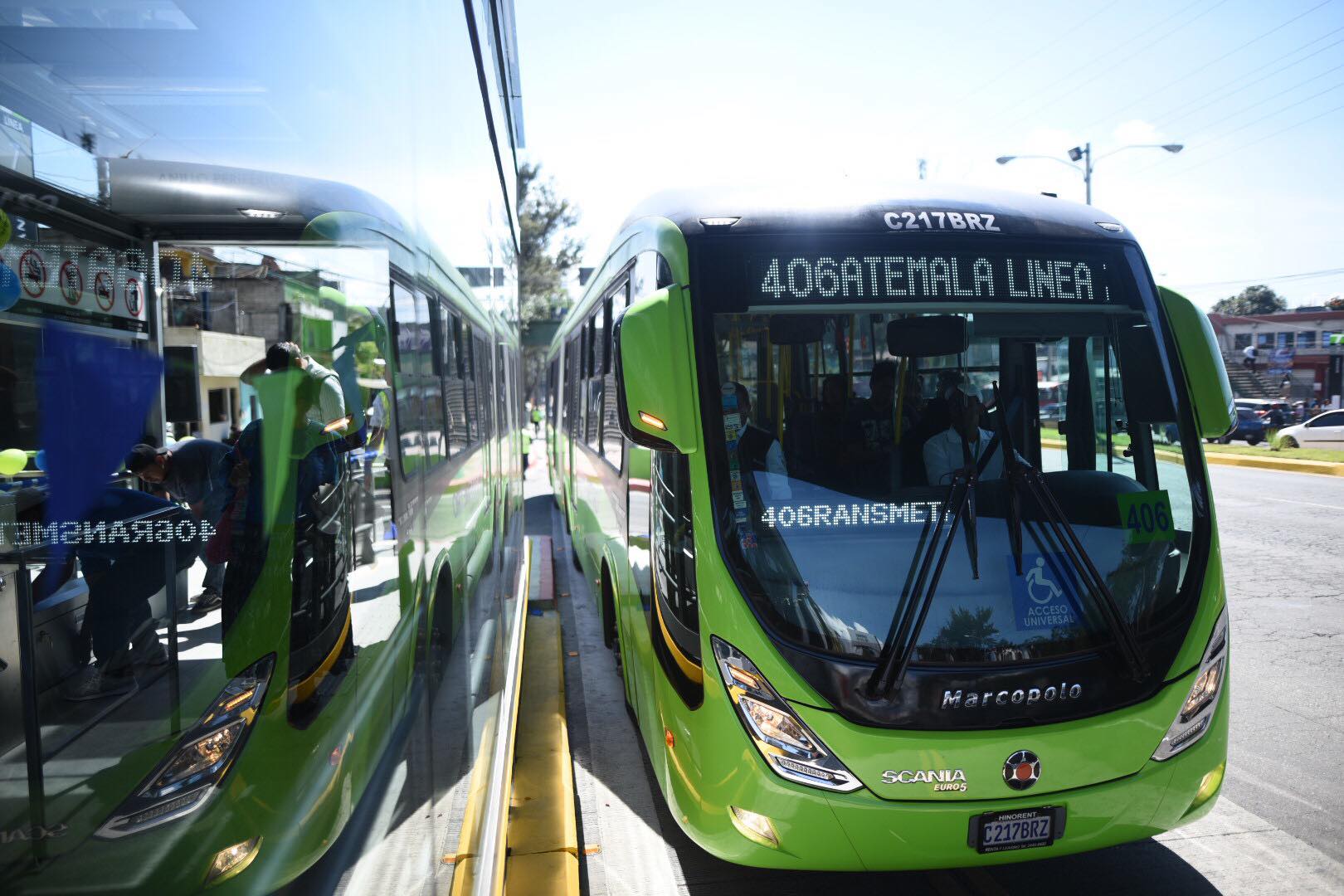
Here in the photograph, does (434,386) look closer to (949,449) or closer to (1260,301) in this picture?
(949,449)

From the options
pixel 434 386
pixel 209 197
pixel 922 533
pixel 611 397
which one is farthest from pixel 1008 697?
pixel 611 397

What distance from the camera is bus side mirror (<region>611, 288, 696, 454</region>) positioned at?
3.77m

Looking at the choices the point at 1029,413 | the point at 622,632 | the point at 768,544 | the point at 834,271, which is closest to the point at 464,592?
the point at 768,544

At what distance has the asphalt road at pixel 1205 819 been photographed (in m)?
4.15

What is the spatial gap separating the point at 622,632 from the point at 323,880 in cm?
497

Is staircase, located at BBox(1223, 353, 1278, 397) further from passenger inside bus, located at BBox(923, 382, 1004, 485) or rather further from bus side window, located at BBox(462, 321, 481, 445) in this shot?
bus side window, located at BBox(462, 321, 481, 445)

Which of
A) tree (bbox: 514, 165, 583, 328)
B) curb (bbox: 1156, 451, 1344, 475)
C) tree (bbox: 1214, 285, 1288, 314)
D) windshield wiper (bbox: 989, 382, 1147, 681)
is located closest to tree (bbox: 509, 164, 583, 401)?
tree (bbox: 514, 165, 583, 328)

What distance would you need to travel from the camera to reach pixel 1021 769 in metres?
3.52

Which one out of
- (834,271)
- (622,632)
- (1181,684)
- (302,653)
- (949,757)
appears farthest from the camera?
(622,632)

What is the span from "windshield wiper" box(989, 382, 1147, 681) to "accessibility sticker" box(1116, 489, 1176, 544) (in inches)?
12.0

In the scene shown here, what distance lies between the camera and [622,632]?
6051 millimetres

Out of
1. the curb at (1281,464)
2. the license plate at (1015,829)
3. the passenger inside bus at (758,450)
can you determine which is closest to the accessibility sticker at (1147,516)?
the license plate at (1015,829)

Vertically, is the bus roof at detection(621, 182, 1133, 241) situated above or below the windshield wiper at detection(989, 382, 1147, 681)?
above

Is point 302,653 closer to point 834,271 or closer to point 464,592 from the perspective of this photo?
point 464,592
